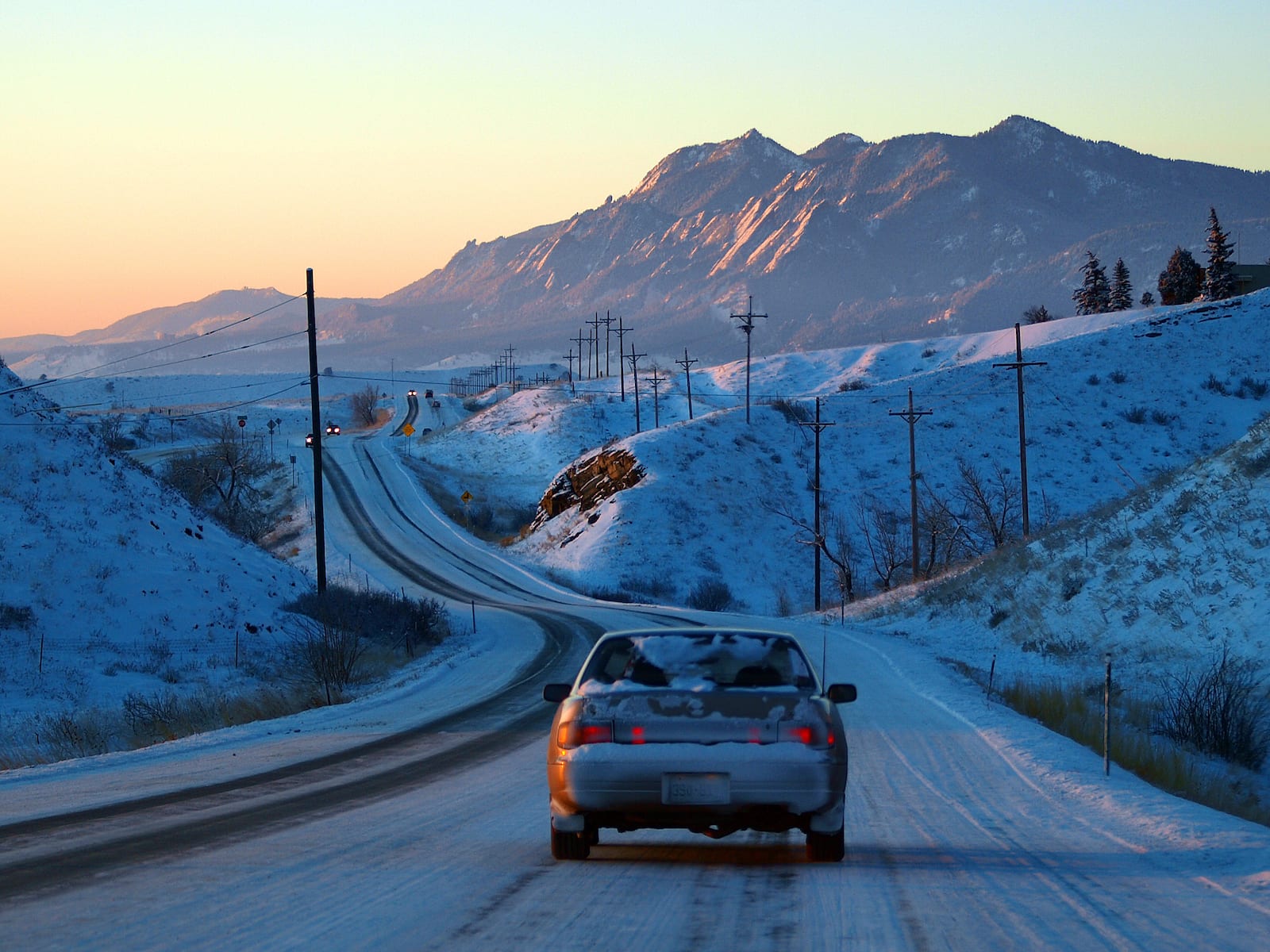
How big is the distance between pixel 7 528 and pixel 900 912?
2862cm

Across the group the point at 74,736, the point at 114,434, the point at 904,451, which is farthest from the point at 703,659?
the point at 114,434

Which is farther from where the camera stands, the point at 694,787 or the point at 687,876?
the point at 687,876

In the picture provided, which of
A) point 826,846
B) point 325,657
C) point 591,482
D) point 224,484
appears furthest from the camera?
point 224,484

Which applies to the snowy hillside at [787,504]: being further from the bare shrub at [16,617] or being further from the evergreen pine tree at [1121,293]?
the evergreen pine tree at [1121,293]

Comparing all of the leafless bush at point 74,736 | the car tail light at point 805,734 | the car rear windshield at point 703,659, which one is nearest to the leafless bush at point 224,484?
the leafless bush at point 74,736

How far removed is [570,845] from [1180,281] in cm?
13335

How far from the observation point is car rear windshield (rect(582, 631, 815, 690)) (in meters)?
8.80

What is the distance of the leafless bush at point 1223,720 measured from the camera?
58.5ft

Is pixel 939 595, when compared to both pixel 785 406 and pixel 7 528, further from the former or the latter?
pixel 785 406

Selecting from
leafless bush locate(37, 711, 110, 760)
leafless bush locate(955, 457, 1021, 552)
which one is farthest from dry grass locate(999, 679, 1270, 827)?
leafless bush locate(955, 457, 1021, 552)

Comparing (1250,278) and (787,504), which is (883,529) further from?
(1250,278)

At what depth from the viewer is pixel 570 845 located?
868 centimetres

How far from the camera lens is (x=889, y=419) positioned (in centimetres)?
9131

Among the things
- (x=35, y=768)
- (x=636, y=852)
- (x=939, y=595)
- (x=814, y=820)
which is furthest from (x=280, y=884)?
(x=939, y=595)
